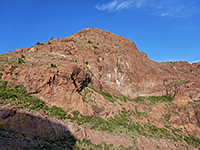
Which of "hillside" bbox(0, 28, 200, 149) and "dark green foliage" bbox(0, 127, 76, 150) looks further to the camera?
"hillside" bbox(0, 28, 200, 149)

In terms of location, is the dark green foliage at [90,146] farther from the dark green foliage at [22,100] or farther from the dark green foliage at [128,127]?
the dark green foliage at [22,100]

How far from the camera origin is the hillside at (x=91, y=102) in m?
15.1

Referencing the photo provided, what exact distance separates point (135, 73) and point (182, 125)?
1767 cm

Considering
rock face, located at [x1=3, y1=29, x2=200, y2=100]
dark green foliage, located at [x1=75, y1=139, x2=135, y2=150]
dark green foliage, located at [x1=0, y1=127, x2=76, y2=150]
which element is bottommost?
dark green foliage, located at [x1=75, y1=139, x2=135, y2=150]

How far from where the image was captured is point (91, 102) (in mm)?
24781

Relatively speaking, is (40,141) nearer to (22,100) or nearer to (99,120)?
(22,100)

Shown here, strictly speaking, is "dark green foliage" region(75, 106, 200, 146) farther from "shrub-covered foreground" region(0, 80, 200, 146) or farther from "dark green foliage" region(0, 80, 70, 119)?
"dark green foliage" region(0, 80, 70, 119)

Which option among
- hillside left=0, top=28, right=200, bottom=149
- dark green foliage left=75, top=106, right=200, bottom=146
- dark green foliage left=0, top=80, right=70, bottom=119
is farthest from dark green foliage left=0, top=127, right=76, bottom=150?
dark green foliage left=75, top=106, right=200, bottom=146

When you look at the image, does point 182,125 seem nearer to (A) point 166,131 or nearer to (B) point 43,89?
(A) point 166,131

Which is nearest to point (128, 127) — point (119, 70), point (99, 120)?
point (99, 120)

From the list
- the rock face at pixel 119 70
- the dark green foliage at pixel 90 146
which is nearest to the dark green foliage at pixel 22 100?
the dark green foliage at pixel 90 146

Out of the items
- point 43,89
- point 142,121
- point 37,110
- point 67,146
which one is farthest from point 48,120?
point 142,121

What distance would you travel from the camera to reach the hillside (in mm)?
15070

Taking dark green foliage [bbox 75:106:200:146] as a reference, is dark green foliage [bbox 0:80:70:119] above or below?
above
